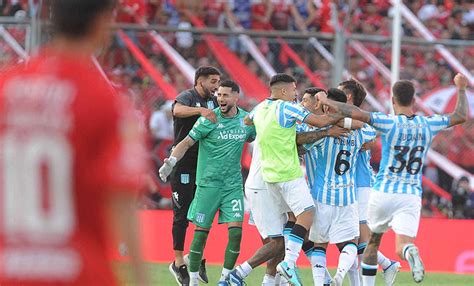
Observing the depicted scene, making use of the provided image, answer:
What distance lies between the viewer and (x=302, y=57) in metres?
16.9

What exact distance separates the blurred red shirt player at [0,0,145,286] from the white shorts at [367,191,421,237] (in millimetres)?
6783

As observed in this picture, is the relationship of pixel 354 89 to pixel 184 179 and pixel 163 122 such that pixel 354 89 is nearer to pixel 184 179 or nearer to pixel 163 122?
pixel 184 179

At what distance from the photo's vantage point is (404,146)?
9945mm

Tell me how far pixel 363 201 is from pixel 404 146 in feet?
5.31

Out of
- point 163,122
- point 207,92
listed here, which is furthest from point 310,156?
point 163,122

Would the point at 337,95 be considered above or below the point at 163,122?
above

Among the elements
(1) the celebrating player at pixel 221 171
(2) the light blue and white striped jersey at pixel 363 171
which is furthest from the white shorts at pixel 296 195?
(2) the light blue and white striped jersey at pixel 363 171

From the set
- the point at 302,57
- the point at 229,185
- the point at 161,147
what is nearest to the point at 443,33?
the point at 302,57

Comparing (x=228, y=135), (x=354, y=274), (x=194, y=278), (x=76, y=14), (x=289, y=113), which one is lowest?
(x=194, y=278)

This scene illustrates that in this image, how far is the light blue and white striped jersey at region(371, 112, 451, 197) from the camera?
32.3 ft

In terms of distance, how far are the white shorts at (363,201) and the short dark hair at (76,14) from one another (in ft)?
26.2

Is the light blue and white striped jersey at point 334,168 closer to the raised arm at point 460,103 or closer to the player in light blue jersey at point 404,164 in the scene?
the player in light blue jersey at point 404,164

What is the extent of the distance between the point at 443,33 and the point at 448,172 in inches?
151

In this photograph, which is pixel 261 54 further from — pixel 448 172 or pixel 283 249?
pixel 283 249
